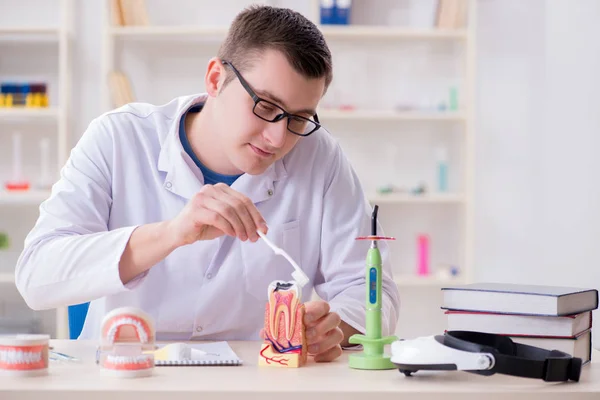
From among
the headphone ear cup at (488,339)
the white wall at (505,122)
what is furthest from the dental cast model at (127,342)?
the white wall at (505,122)

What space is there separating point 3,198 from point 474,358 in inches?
117

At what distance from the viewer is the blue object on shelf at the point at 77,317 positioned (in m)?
1.68

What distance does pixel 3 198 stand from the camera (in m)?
3.53

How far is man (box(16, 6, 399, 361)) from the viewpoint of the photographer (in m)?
1.42

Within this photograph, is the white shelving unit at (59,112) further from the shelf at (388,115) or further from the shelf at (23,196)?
the shelf at (388,115)

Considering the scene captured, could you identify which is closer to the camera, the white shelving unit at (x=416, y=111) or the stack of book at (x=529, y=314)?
the stack of book at (x=529, y=314)

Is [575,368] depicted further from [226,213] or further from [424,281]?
[424,281]

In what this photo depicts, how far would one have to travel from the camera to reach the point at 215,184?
1.40 metres

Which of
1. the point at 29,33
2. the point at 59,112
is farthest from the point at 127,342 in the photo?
the point at 29,33

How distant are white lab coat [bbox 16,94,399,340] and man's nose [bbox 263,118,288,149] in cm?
22

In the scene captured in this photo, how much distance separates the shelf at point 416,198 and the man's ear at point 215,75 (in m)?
2.02

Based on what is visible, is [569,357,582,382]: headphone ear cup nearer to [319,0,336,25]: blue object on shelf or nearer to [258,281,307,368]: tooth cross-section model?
[258,281,307,368]: tooth cross-section model

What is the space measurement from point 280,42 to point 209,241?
0.45 metres

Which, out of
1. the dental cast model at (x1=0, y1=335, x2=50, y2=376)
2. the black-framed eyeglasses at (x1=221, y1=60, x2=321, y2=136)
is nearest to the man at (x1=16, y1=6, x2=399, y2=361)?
the black-framed eyeglasses at (x1=221, y1=60, x2=321, y2=136)
